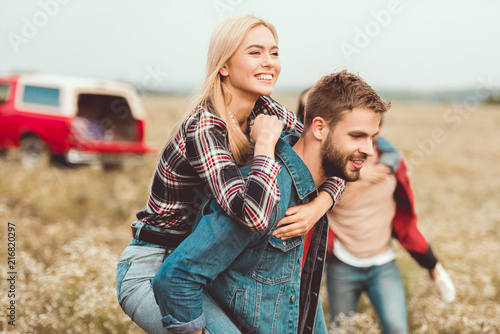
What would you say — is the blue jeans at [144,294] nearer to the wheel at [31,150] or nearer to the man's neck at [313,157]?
the man's neck at [313,157]

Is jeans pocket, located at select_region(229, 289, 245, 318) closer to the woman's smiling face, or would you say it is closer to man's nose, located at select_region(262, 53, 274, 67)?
the woman's smiling face

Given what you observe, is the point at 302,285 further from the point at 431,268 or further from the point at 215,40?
the point at 431,268

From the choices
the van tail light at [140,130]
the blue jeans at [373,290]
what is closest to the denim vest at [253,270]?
the blue jeans at [373,290]

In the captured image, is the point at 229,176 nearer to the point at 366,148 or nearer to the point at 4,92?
the point at 366,148

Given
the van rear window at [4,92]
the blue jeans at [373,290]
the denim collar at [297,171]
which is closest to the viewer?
the denim collar at [297,171]

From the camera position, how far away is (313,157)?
7.30 ft

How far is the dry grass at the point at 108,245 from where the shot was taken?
4.04 meters

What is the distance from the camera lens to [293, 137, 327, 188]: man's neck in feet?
7.27

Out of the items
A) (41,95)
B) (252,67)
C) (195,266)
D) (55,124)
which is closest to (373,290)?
(252,67)

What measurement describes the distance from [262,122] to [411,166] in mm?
14551

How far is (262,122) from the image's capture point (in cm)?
226

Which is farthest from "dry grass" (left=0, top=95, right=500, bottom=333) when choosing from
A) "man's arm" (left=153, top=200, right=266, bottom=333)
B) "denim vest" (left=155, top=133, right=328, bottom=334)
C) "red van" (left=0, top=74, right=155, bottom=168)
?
"man's arm" (left=153, top=200, right=266, bottom=333)

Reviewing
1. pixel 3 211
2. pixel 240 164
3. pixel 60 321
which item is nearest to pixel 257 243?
pixel 240 164

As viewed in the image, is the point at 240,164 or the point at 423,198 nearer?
the point at 240,164
